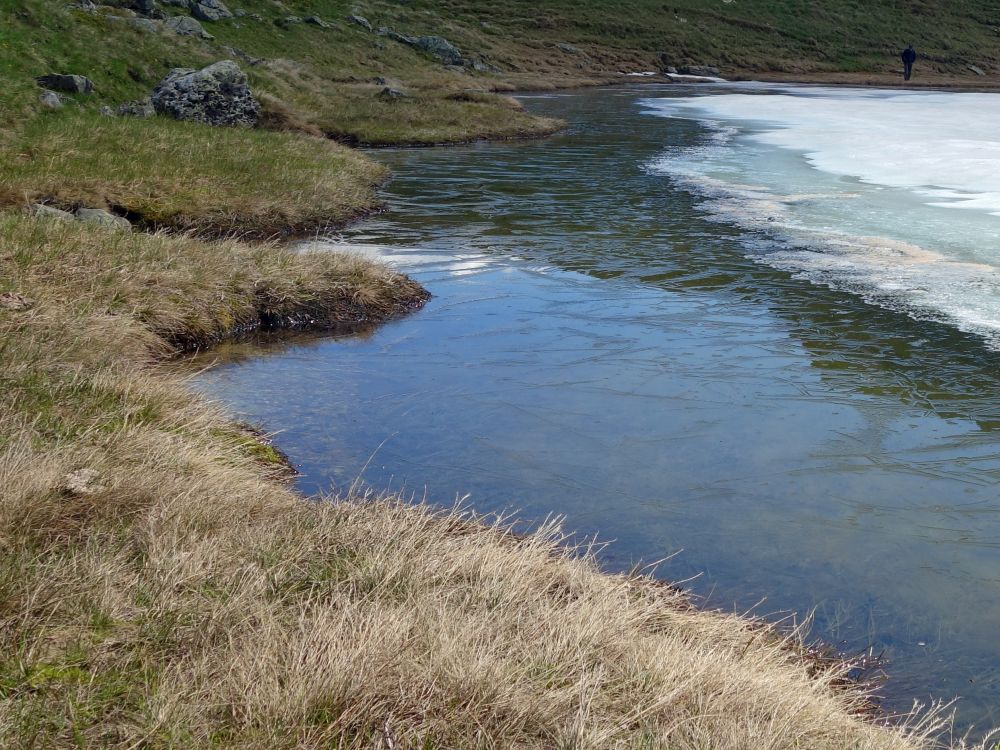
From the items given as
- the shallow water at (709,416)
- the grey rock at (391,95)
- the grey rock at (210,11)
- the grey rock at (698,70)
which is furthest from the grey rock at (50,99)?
the grey rock at (698,70)

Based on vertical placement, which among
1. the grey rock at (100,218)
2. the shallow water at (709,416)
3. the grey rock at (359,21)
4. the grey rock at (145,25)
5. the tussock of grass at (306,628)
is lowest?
the shallow water at (709,416)

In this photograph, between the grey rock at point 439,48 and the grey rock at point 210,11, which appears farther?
the grey rock at point 439,48

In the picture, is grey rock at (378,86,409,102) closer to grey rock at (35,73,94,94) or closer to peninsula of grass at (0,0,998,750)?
grey rock at (35,73,94,94)

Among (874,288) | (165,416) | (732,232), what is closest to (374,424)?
(165,416)

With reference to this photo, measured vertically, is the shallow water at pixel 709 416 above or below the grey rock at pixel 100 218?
below

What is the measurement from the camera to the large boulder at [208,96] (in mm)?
22969

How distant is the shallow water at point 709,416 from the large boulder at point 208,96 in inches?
386

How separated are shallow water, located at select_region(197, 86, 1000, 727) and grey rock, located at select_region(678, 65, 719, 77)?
5695 cm

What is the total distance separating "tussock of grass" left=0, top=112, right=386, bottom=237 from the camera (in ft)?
47.4

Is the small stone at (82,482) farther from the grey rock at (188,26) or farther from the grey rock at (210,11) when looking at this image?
the grey rock at (210,11)

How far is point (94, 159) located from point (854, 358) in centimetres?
1177

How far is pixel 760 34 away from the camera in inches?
3135

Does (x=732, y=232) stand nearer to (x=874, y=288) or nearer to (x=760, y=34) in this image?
(x=874, y=288)

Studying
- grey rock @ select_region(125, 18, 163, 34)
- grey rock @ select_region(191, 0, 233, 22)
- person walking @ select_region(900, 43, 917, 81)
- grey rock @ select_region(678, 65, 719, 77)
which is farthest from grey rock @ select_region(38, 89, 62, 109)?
person walking @ select_region(900, 43, 917, 81)
